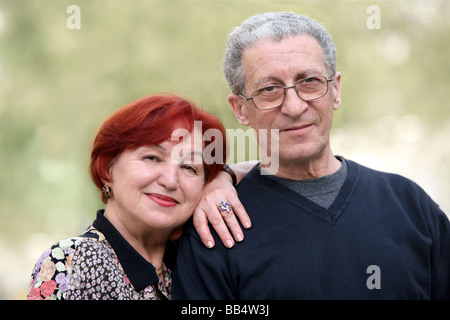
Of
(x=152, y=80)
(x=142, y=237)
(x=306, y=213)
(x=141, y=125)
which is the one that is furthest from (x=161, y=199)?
(x=152, y=80)

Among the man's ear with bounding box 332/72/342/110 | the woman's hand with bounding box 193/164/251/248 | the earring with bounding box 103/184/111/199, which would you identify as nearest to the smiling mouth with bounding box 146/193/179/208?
the woman's hand with bounding box 193/164/251/248

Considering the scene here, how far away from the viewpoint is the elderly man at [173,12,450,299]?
199 centimetres

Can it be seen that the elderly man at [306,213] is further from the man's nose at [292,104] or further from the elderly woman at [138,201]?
the elderly woman at [138,201]

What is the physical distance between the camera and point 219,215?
2141 mm

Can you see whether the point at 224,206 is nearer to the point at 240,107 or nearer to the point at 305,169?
the point at 305,169

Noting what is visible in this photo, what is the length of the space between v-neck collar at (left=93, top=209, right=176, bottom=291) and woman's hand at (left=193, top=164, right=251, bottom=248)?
0.86 ft

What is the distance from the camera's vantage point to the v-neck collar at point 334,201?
6.93 feet

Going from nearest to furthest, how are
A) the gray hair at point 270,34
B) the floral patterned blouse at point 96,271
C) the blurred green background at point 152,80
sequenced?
the floral patterned blouse at point 96,271 → the gray hair at point 270,34 → the blurred green background at point 152,80

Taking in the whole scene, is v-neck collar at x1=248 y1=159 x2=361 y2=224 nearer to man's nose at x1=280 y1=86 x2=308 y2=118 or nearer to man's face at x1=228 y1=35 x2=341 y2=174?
man's face at x1=228 y1=35 x2=341 y2=174

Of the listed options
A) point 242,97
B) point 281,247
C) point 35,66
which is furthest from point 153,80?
point 281,247

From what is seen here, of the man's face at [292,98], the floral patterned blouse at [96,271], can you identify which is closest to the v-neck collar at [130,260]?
the floral patterned blouse at [96,271]

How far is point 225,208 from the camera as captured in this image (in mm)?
2160

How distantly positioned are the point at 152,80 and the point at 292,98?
156 inches
